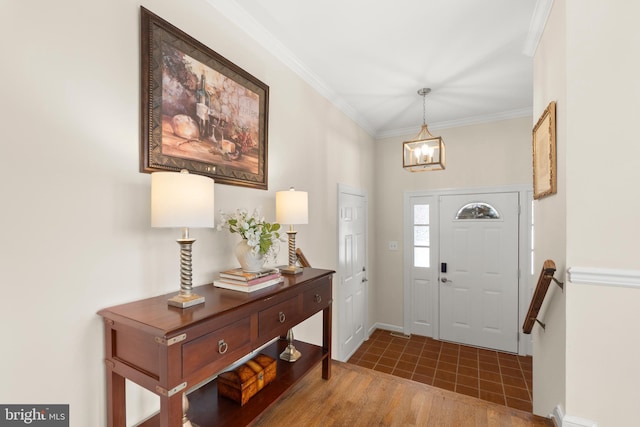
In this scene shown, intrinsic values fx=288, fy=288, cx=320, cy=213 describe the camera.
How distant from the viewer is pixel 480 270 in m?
3.75

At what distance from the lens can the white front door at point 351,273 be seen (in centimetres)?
323

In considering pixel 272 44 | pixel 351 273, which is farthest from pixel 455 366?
pixel 272 44

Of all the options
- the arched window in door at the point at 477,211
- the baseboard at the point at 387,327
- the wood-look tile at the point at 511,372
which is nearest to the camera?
the wood-look tile at the point at 511,372

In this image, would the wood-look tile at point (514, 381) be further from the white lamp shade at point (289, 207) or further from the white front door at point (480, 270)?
the white lamp shade at point (289, 207)

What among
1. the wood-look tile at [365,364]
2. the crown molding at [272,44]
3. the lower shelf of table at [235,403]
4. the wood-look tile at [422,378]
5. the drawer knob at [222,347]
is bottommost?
the wood-look tile at [365,364]

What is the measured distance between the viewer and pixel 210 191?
1291 mm

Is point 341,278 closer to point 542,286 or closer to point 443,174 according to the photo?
point 542,286

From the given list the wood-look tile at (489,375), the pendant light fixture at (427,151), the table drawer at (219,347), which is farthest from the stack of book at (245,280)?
the wood-look tile at (489,375)

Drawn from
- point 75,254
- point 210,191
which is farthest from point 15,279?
point 210,191

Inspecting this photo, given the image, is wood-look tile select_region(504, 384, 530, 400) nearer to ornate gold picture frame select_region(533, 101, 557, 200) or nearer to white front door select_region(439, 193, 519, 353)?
white front door select_region(439, 193, 519, 353)

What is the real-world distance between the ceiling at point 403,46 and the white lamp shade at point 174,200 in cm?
119

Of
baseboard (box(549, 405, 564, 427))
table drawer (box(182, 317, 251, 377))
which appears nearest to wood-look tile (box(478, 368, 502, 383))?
baseboard (box(549, 405, 564, 427))

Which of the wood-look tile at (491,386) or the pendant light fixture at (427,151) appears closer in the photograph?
the pendant light fixture at (427,151)

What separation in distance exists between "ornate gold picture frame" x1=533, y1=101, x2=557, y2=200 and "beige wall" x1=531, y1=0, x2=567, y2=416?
0.14 ft
